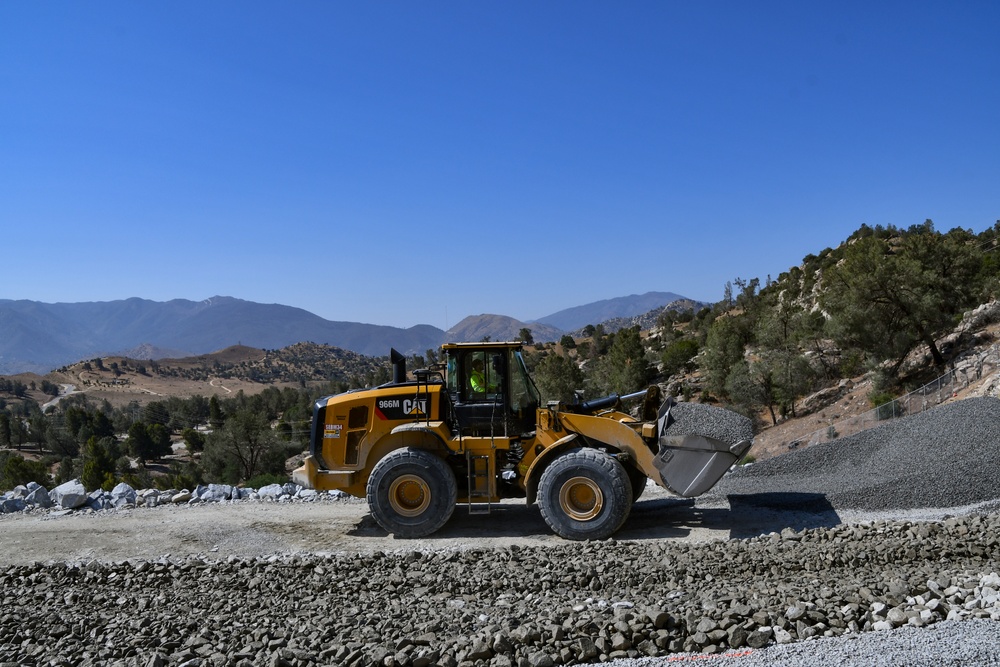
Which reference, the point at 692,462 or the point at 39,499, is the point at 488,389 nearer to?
the point at 692,462

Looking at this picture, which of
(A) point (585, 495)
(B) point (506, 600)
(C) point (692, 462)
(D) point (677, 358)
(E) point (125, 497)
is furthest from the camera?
(D) point (677, 358)

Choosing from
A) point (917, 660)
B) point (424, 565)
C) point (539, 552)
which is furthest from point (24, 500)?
point (917, 660)

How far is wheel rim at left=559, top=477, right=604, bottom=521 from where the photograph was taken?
852 cm

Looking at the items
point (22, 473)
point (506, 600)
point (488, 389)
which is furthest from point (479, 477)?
point (22, 473)

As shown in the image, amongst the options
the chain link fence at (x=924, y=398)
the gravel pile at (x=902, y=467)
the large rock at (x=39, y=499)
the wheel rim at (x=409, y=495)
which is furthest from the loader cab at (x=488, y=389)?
the chain link fence at (x=924, y=398)

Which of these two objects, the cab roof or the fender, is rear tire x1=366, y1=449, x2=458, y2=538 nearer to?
the fender

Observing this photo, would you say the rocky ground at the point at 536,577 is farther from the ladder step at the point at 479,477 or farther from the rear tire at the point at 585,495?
the ladder step at the point at 479,477

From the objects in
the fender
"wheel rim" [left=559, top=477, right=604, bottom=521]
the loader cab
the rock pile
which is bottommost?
the rock pile

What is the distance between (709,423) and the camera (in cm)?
1609

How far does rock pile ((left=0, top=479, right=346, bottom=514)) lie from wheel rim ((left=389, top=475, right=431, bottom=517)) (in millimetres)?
3072

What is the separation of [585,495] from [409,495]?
2.21 meters

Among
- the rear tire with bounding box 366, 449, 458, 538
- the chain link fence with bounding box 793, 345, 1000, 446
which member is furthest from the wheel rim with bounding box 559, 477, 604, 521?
the chain link fence with bounding box 793, 345, 1000, 446

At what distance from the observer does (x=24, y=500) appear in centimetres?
1143

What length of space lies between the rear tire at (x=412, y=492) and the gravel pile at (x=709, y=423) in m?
7.82
